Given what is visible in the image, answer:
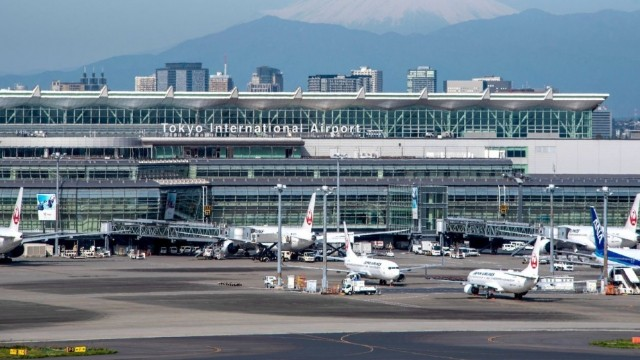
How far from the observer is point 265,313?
106 metres

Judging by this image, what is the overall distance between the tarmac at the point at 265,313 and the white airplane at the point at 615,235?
2410 cm

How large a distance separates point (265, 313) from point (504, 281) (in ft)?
79.1

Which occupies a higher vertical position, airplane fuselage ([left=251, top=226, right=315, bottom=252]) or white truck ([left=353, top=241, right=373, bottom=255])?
airplane fuselage ([left=251, top=226, right=315, bottom=252])

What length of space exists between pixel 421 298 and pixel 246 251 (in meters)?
72.7

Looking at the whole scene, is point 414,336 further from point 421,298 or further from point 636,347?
point 421,298

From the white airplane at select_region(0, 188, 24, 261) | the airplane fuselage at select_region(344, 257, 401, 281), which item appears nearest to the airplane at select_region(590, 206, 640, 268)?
the airplane fuselage at select_region(344, 257, 401, 281)

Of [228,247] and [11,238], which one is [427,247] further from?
[11,238]

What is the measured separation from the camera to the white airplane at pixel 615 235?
587 feet

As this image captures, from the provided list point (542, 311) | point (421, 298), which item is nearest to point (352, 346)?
point (542, 311)

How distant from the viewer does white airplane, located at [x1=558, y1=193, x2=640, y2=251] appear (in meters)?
179

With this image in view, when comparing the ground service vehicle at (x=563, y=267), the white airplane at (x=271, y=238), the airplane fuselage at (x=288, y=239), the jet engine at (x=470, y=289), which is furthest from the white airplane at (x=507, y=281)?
the white airplane at (x=271, y=238)

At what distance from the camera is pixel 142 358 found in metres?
76.2

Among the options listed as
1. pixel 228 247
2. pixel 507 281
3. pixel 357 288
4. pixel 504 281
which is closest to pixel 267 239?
pixel 228 247

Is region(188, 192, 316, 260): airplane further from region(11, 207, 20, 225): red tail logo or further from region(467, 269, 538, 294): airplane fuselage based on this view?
region(467, 269, 538, 294): airplane fuselage
